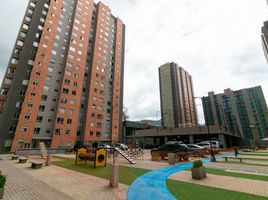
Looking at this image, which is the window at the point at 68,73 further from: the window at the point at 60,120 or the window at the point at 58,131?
the window at the point at 58,131

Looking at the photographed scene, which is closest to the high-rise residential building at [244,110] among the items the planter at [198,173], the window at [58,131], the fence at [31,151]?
the window at [58,131]

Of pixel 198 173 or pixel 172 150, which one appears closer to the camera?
pixel 198 173

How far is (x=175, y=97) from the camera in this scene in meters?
93.4

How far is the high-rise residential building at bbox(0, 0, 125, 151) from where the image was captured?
3506 cm

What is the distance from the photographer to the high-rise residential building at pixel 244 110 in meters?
95.3

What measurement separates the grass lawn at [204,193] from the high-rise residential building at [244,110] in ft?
317

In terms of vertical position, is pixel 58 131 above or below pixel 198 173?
above

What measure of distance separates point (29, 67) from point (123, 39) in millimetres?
44430

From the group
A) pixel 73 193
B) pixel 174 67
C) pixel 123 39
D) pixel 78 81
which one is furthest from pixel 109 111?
pixel 174 67

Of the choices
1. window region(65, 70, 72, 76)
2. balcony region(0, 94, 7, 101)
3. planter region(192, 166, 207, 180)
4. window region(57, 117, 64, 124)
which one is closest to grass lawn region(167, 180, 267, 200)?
planter region(192, 166, 207, 180)

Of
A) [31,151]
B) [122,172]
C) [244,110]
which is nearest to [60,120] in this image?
[31,151]

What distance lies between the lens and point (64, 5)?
166ft

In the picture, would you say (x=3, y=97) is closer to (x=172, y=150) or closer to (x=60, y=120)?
(x=60, y=120)

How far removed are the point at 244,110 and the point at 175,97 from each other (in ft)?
177
